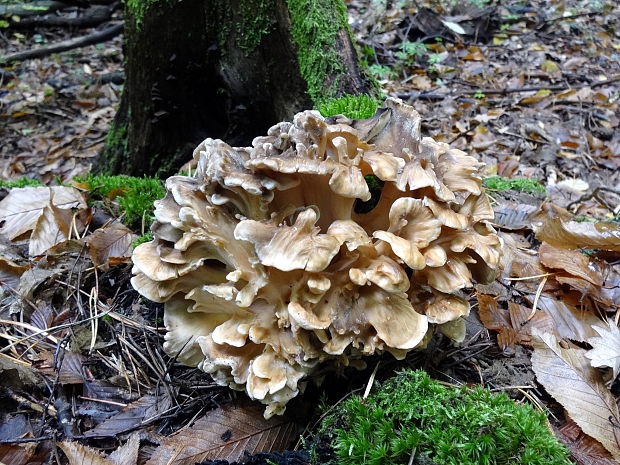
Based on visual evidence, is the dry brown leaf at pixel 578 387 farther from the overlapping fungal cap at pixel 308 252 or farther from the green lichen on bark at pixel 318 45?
the green lichen on bark at pixel 318 45

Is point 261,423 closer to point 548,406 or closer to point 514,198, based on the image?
point 548,406

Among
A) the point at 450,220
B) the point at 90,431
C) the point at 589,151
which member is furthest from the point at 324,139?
the point at 589,151

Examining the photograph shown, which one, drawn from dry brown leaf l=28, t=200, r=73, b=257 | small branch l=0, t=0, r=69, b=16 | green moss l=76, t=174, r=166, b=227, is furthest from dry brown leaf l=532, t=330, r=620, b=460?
small branch l=0, t=0, r=69, b=16

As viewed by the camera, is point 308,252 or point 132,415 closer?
point 308,252

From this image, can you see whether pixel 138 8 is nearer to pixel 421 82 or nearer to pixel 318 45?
pixel 318 45

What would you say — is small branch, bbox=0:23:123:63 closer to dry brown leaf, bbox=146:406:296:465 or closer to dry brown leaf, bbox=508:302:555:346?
dry brown leaf, bbox=146:406:296:465

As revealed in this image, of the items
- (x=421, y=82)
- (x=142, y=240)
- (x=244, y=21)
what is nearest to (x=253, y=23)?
(x=244, y=21)
